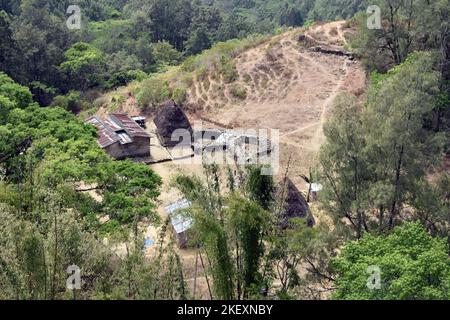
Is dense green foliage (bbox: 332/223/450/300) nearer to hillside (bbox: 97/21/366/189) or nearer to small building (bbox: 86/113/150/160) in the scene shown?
hillside (bbox: 97/21/366/189)

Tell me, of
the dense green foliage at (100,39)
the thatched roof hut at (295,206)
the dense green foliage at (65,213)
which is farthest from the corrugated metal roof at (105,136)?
the dense green foliage at (100,39)

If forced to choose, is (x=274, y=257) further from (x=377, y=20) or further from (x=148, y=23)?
(x=148, y=23)

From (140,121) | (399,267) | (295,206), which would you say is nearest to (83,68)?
(140,121)

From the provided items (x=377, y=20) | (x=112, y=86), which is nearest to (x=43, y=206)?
(x=377, y=20)

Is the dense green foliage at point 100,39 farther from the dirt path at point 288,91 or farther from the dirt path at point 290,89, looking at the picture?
the dirt path at point 290,89

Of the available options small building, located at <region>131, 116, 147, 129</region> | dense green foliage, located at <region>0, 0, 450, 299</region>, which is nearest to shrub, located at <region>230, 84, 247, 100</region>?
small building, located at <region>131, 116, 147, 129</region>

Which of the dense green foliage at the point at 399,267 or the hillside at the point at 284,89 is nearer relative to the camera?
the dense green foliage at the point at 399,267
